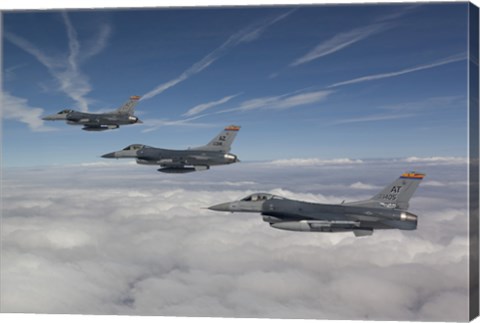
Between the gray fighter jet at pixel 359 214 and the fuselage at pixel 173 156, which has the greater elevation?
the fuselage at pixel 173 156

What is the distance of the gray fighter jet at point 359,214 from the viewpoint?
17.5 metres

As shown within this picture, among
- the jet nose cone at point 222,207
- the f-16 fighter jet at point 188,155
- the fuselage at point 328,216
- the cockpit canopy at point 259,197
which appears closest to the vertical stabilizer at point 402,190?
the fuselage at point 328,216

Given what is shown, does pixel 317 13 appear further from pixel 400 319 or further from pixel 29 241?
pixel 29 241

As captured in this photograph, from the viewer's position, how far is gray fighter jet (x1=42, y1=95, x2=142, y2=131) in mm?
21923

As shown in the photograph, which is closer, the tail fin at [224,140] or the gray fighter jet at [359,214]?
the gray fighter jet at [359,214]

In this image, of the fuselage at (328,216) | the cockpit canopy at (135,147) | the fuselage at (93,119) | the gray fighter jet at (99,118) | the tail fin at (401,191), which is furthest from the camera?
the cockpit canopy at (135,147)

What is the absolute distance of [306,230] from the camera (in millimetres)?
18031

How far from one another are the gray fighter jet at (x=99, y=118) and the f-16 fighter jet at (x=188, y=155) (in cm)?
123

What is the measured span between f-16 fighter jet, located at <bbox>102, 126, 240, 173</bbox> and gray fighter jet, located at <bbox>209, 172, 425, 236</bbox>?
3613 millimetres

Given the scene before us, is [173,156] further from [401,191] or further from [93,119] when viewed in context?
[401,191]

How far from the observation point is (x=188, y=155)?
2178 cm

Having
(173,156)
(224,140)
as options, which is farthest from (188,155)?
(224,140)

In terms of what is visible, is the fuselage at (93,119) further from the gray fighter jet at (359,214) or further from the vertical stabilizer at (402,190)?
the vertical stabilizer at (402,190)

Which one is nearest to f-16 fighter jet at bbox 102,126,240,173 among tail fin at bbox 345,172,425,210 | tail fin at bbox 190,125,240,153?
tail fin at bbox 190,125,240,153
